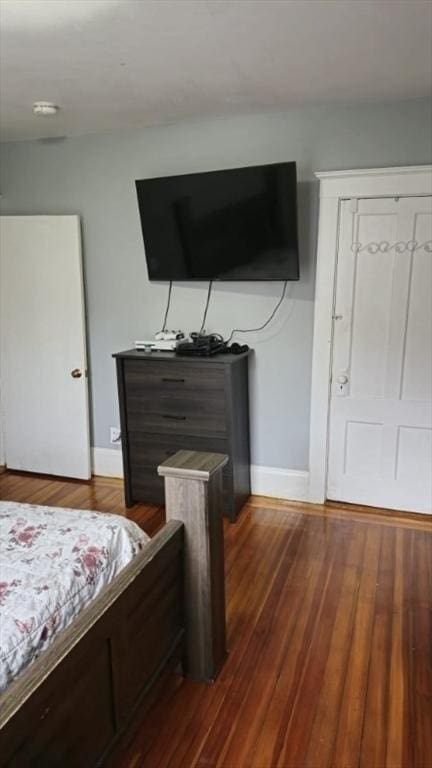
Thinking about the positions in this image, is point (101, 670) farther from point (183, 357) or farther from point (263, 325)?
point (263, 325)

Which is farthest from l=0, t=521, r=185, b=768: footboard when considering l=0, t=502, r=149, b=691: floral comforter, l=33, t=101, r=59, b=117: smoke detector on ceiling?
l=33, t=101, r=59, b=117: smoke detector on ceiling

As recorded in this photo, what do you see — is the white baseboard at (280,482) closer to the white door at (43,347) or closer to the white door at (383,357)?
the white door at (383,357)

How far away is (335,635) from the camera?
7.24ft

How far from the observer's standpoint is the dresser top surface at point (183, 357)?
10.2 feet

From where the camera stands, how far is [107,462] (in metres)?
3.98

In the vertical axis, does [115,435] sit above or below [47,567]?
below

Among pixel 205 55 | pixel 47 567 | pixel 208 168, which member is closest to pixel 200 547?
pixel 47 567

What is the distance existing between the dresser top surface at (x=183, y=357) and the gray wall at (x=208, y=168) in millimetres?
294

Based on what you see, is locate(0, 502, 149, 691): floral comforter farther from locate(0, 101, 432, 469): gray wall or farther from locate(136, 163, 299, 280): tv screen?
locate(136, 163, 299, 280): tv screen

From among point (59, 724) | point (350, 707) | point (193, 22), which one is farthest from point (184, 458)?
Answer: point (193, 22)

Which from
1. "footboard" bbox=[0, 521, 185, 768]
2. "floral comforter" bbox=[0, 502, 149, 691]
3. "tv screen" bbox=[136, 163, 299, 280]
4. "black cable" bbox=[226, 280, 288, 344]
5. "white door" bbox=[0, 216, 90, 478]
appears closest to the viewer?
"footboard" bbox=[0, 521, 185, 768]

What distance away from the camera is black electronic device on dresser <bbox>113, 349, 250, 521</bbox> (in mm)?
3139

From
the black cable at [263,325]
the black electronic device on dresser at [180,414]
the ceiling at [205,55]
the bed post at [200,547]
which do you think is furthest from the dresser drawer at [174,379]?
the ceiling at [205,55]

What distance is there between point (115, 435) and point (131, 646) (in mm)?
2479
